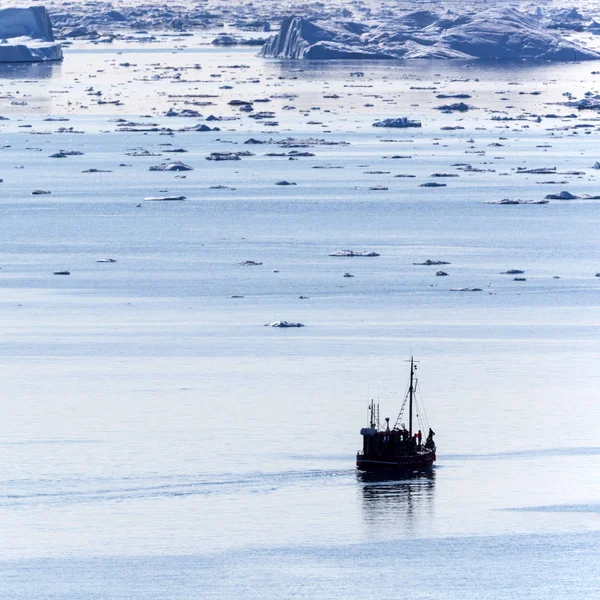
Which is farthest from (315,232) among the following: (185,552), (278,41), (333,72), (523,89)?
(278,41)

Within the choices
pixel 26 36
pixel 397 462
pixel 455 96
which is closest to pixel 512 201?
pixel 397 462

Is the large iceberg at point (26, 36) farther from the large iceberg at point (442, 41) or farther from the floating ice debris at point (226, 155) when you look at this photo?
the floating ice debris at point (226, 155)

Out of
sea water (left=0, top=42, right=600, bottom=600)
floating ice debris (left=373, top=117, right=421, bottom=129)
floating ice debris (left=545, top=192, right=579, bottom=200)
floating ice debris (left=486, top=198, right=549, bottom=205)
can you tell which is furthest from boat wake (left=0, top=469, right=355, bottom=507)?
floating ice debris (left=373, top=117, right=421, bottom=129)

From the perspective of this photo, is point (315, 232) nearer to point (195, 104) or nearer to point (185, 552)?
point (185, 552)

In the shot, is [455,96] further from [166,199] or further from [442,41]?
[166,199]

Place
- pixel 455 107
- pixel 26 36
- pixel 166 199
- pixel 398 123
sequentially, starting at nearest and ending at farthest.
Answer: pixel 166 199 < pixel 398 123 < pixel 455 107 < pixel 26 36

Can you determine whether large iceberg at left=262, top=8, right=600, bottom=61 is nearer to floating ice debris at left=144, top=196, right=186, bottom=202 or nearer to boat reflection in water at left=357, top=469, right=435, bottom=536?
floating ice debris at left=144, top=196, right=186, bottom=202
